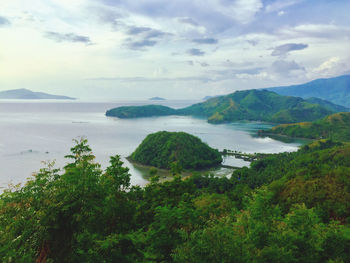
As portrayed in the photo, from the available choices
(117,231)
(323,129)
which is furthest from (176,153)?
(323,129)

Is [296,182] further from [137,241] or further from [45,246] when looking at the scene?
[45,246]

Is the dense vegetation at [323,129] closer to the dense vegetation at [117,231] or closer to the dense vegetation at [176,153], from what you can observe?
the dense vegetation at [176,153]

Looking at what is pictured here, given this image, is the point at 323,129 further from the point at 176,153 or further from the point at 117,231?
the point at 117,231

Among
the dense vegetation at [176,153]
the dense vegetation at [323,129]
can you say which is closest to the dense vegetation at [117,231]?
the dense vegetation at [176,153]

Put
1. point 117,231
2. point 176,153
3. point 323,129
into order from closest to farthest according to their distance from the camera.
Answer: point 117,231 → point 176,153 → point 323,129

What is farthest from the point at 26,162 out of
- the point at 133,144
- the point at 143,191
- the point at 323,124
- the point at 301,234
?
the point at 323,124

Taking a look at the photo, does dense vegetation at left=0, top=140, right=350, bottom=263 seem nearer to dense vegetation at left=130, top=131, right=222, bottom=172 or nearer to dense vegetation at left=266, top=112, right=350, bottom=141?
dense vegetation at left=130, top=131, right=222, bottom=172
